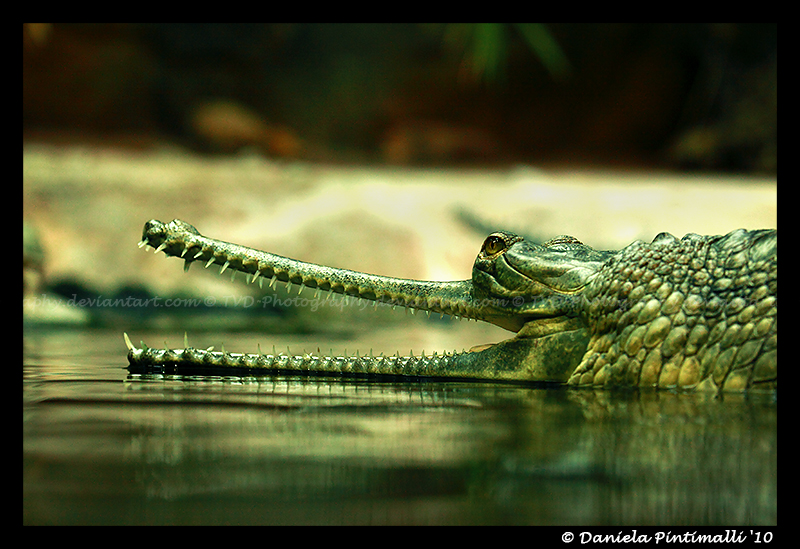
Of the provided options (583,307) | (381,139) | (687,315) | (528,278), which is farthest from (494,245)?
(381,139)

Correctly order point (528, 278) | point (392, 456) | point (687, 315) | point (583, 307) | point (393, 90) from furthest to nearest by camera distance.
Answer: point (393, 90) → point (528, 278) → point (583, 307) → point (687, 315) → point (392, 456)

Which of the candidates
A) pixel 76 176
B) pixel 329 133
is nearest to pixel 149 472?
pixel 76 176

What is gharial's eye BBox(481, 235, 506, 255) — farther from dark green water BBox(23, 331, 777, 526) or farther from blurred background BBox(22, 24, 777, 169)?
blurred background BBox(22, 24, 777, 169)

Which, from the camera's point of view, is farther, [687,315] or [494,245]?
[494,245]

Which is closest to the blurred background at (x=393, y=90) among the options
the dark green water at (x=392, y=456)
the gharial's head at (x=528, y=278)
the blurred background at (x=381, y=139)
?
the blurred background at (x=381, y=139)

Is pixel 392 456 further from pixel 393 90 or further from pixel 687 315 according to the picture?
pixel 393 90

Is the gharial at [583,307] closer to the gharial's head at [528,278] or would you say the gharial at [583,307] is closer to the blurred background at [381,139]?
the gharial's head at [528,278]

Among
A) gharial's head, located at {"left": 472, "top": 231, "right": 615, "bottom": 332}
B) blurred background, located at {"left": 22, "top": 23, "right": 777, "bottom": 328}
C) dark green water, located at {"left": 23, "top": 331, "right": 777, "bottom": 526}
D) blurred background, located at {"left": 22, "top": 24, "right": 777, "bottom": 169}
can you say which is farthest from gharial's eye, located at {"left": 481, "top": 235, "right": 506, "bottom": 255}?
blurred background, located at {"left": 22, "top": 24, "right": 777, "bottom": 169}
